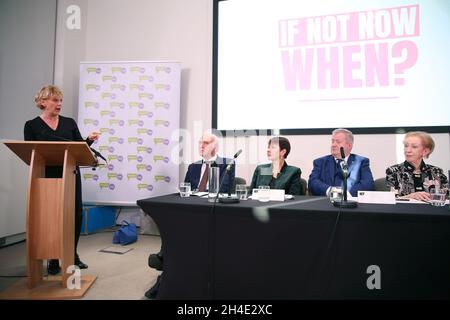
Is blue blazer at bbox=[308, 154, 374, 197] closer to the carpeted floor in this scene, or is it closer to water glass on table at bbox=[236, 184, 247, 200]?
water glass on table at bbox=[236, 184, 247, 200]

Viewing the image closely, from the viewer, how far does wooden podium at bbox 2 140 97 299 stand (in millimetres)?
1852

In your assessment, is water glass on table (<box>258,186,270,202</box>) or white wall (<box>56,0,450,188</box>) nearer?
water glass on table (<box>258,186,270,202</box>)

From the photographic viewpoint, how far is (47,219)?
1903 mm

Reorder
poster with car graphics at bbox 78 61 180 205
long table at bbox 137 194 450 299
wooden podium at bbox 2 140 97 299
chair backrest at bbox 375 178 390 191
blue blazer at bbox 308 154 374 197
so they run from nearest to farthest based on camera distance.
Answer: long table at bbox 137 194 450 299 < wooden podium at bbox 2 140 97 299 < blue blazer at bbox 308 154 374 197 < chair backrest at bbox 375 178 390 191 < poster with car graphics at bbox 78 61 180 205

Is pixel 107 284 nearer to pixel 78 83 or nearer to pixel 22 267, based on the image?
pixel 22 267

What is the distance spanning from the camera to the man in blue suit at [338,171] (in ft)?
7.84

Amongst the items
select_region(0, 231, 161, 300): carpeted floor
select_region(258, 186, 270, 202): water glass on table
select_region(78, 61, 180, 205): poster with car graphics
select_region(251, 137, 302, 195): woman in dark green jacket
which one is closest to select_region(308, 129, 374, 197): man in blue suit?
select_region(251, 137, 302, 195): woman in dark green jacket

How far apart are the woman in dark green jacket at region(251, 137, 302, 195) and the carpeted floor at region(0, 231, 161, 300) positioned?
47.0 inches

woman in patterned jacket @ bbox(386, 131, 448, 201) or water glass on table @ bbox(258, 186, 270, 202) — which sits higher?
woman in patterned jacket @ bbox(386, 131, 448, 201)

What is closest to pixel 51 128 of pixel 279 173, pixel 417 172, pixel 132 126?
pixel 132 126

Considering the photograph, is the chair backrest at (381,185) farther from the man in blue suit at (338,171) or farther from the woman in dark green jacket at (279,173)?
the woman in dark green jacket at (279,173)

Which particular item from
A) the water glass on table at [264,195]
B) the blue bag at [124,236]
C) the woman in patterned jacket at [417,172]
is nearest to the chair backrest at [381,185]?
the woman in patterned jacket at [417,172]
